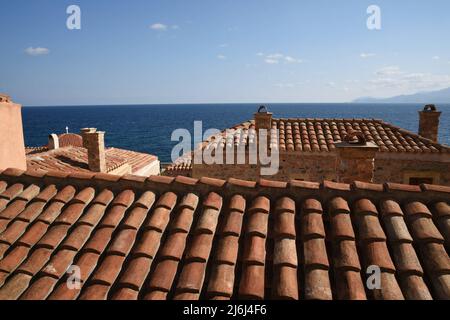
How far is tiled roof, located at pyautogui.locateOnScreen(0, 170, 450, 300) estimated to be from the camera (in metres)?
2.88

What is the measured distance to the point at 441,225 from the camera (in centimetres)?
354

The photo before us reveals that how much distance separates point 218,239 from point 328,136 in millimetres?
9972

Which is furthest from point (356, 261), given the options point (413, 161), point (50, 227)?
point (413, 161)

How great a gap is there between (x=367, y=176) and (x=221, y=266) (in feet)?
13.3

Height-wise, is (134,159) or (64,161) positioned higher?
(64,161)

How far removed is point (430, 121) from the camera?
46.8ft

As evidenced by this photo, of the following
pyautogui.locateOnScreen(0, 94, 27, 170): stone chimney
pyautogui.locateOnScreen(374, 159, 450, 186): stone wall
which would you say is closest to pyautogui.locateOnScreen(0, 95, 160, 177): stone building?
pyautogui.locateOnScreen(0, 94, 27, 170): stone chimney

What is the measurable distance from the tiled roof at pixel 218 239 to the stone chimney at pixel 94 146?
10.7 meters

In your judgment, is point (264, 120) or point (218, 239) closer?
point (218, 239)

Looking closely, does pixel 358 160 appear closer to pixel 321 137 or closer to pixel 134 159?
pixel 321 137

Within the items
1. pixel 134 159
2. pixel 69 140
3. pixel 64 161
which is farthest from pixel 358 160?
pixel 69 140

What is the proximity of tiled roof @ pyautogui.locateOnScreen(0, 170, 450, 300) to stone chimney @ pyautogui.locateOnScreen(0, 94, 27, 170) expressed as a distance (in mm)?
1057

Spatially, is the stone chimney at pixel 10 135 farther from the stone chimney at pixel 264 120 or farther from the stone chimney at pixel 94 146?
Result: the stone chimney at pixel 94 146
